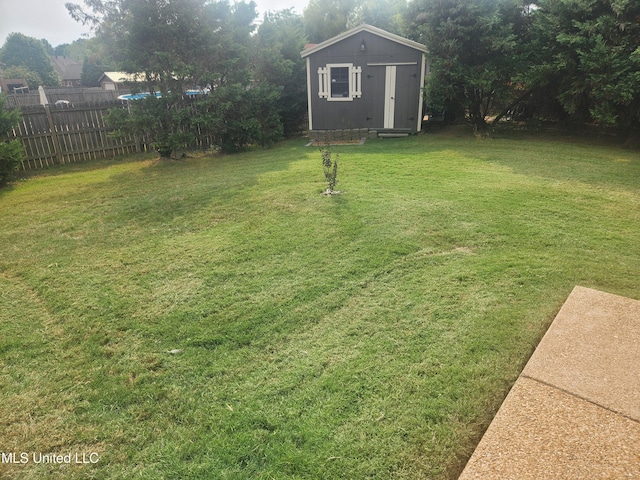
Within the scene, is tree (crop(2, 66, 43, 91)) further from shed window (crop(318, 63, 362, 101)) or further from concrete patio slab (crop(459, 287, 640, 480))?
concrete patio slab (crop(459, 287, 640, 480))

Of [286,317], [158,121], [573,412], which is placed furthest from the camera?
[158,121]

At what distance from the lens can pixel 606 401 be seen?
2.04 m

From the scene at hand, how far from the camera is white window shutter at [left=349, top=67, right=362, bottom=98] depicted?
1209 cm

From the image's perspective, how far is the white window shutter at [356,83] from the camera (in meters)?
12.1

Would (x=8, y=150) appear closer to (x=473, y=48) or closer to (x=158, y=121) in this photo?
(x=158, y=121)

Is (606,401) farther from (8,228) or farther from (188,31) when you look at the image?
(188,31)

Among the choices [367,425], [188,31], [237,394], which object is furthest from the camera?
[188,31]

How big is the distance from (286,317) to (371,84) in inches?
427

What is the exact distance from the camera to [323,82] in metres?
12.4

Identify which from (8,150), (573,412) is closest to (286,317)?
(573,412)

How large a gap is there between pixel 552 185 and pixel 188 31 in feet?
28.2

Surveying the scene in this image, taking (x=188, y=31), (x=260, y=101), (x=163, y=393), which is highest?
(x=188, y=31)

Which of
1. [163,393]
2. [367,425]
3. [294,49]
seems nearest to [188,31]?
[294,49]

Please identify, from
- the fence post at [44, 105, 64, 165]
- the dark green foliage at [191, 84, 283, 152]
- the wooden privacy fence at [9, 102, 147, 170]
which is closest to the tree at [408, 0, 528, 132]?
the dark green foliage at [191, 84, 283, 152]
